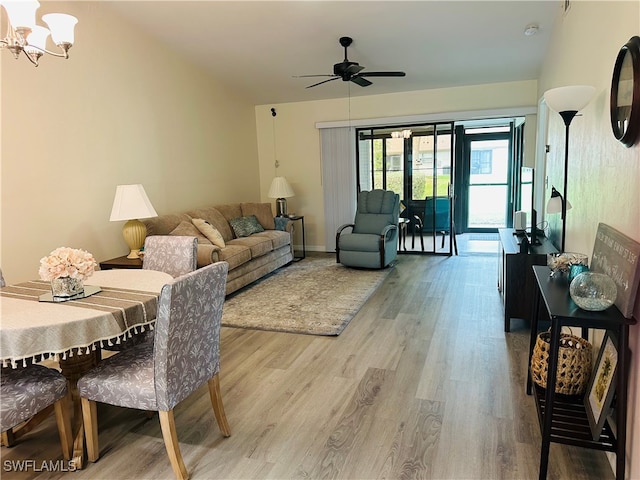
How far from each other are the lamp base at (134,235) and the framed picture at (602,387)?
3731 millimetres

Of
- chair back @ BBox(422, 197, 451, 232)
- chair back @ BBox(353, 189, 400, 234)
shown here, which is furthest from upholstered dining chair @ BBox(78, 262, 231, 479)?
chair back @ BBox(422, 197, 451, 232)

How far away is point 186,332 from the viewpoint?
1.83 metres

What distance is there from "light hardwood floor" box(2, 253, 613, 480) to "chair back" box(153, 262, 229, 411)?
0.41 meters

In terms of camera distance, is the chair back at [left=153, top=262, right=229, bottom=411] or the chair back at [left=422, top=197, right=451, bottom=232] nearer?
the chair back at [left=153, top=262, right=229, bottom=411]

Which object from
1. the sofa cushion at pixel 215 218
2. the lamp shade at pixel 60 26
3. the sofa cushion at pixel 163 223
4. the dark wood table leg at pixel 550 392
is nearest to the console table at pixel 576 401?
the dark wood table leg at pixel 550 392

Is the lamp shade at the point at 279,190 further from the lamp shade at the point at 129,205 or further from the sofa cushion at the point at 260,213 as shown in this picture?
the lamp shade at the point at 129,205

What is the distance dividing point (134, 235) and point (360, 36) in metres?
3.12

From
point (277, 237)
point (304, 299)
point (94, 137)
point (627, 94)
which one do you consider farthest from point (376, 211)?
point (627, 94)

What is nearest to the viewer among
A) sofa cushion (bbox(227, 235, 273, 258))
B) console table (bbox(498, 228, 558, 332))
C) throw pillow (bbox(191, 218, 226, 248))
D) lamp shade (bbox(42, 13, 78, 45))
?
lamp shade (bbox(42, 13, 78, 45))

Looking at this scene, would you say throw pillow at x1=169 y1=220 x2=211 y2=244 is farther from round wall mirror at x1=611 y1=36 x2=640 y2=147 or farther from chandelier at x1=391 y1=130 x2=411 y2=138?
round wall mirror at x1=611 y1=36 x2=640 y2=147

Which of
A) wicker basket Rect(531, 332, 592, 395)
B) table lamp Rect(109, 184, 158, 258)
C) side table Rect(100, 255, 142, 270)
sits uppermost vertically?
table lamp Rect(109, 184, 158, 258)

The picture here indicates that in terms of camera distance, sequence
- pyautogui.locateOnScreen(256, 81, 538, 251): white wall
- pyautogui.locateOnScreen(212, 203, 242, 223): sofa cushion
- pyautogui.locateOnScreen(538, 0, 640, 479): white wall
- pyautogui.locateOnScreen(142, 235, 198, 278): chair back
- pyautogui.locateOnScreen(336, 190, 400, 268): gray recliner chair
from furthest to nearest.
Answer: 1. pyautogui.locateOnScreen(256, 81, 538, 251): white wall
2. pyautogui.locateOnScreen(212, 203, 242, 223): sofa cushion
3. pyautogui.locateOnScreen(336, 190, 400, 268): gray recliner chair
4. pyautogui.locateOnScreen(142, 235, 198, 278): chair back
5. pyautogui.locateOnScreen(538, 0, 640, 479): white wall

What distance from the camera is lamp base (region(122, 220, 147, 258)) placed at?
13.1 feet

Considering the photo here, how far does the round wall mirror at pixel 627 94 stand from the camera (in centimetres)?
161
